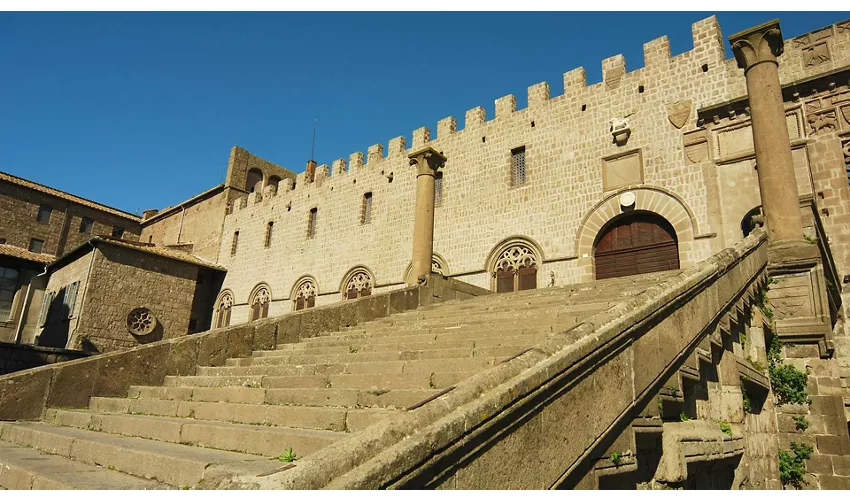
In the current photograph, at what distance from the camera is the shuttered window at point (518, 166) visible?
16.5m

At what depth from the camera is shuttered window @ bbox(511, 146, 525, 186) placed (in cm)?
1645

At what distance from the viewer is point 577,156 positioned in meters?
15.1

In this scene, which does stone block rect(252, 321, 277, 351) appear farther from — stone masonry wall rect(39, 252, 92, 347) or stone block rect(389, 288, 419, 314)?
stone masonry wall rect(39, 252, 92, 347)

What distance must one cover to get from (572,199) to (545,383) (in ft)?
40.3

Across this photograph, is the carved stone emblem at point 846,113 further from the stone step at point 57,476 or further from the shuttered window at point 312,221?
the shuttered window at point 312,221

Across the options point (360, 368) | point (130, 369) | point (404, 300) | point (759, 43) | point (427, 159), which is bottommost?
point (130, 369)

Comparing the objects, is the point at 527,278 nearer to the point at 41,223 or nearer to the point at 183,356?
the point at 183,356

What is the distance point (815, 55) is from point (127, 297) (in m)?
24.4

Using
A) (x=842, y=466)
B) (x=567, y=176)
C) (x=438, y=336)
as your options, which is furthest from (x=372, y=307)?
(x=567, y=176)

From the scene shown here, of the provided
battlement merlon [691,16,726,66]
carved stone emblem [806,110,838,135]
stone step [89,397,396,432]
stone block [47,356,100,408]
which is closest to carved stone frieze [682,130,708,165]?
battlement merlon [691,16,726,66]

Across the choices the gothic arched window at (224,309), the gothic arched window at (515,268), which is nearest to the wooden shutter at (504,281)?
the gothic arched window at (515,268)

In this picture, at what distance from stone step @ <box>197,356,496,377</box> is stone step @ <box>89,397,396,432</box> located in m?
1.11

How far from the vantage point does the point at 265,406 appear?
4852mm

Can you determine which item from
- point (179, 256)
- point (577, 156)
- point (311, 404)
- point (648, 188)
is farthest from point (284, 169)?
point (311, 404)
